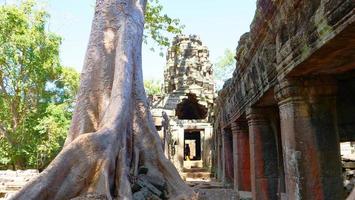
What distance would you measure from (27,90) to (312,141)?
14607 mm

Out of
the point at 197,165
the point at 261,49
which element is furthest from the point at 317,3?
the point at 197,165

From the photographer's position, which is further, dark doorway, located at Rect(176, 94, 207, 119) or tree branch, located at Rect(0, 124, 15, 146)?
dark doorway, located at Rect(176, 94, 207, 119)

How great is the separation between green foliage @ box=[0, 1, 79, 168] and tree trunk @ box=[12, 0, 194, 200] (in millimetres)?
10691

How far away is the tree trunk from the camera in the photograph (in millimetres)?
2906

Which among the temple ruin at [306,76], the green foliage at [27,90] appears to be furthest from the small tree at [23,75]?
the temple ruin at [306,76]

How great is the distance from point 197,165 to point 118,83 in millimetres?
16300

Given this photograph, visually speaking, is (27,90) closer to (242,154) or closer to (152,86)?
(242,154)

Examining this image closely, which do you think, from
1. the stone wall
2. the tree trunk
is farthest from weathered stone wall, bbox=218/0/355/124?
the stone wall

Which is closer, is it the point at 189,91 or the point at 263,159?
the point at 263,159

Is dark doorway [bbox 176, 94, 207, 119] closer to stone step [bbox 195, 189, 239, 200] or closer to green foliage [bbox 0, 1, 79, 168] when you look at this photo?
green foliage [bbox 0, 1, 79, 168]

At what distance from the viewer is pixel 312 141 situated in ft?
10.1

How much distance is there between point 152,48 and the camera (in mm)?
10406

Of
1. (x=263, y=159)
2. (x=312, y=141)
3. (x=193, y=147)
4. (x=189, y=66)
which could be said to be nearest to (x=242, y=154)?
(x=263, y=159)

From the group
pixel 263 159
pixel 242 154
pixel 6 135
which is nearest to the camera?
pixel 263 159
